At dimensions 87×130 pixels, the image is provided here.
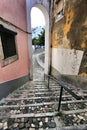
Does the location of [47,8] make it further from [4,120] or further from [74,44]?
[4,120]

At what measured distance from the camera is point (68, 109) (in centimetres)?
203

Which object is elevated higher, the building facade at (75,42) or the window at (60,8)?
the window at (60,8)

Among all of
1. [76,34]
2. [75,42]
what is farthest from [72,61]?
[76,34]

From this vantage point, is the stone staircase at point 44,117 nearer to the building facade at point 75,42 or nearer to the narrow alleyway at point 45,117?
the narrow alleyway at point 45,117

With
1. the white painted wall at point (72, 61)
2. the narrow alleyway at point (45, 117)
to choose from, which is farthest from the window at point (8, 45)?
the white painted wall at point (72, 61)

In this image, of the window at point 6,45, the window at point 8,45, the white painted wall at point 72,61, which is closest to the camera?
the window at point 6,45

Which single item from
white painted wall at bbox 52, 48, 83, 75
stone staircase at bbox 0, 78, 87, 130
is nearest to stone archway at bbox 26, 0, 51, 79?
white painted wall at bbox 52, 48, 83, 75

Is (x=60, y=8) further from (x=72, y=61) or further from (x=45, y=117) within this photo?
(x=45, y=117)

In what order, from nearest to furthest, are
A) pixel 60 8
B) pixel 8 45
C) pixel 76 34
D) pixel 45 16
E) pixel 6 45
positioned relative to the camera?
pixel 6 45
pixel 8 45
pixel 76 34
pixel 60 8
pixel 45 16

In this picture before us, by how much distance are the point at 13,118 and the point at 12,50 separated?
2.03 meters

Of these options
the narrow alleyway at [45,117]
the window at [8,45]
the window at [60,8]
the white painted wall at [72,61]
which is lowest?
the narrow alleyway at [45,117]

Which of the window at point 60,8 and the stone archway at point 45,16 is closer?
the window at point 60,8

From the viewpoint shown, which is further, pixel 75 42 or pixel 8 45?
pixel 75 42

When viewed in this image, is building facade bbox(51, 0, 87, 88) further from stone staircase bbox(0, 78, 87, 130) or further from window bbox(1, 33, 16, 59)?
window bbox(1, 33, 16, 59)
